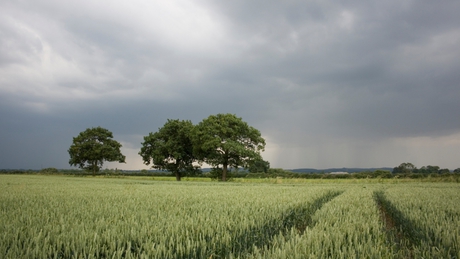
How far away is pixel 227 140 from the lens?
3928cm

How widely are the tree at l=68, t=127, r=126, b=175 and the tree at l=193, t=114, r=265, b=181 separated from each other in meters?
30.9

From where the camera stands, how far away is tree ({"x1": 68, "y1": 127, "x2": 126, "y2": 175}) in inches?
2464

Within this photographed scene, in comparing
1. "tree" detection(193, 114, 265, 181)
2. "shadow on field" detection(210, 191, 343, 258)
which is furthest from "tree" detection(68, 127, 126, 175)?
"shadow on field" detection(210, 191, 343, 258)

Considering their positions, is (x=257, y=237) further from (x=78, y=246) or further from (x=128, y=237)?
(x=78, y=246)

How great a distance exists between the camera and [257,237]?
4.36 m

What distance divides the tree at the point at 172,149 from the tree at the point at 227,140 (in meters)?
6.27

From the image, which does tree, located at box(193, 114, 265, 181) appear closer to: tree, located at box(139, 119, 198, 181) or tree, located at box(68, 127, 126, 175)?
tree, located at box(139, 119, 198, 181)

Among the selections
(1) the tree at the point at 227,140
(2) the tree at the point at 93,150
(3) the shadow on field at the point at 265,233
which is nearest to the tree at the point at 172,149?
(1) the tree at the point at 227,140

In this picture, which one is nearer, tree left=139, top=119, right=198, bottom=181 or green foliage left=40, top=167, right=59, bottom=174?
tree left=139, top=119, right=198, bottom=181

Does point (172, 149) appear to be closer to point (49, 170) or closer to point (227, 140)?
point (227, 140)

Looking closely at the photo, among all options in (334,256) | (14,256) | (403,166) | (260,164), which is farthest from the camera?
(260,164)

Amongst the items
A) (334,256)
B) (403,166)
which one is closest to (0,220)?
(334,256)

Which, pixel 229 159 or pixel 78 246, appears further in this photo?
pixel 229 159

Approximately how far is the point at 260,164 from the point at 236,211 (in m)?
104
